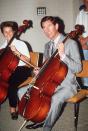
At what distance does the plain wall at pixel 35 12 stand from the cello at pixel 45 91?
1.63 metres

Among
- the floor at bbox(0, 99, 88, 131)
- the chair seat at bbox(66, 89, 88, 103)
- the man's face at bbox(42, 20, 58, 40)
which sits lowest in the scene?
the floor at bbox(0, 99, 88, 131)

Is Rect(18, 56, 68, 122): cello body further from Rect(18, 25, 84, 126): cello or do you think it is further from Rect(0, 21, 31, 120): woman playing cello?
Rect(0, 21, 31, 120): woman playing cello

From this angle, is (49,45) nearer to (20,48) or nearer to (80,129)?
(20,48)

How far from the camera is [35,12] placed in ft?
15.3

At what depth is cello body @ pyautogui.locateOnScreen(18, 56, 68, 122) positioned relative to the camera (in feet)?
9.52

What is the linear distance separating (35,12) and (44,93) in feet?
6.73

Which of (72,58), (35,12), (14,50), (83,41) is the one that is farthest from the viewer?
(35,12)

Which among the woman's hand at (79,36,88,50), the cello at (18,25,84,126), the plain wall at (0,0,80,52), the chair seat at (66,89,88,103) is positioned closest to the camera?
the cello at (18,25,84,126)

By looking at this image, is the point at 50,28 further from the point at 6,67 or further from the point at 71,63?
the point at 6,67

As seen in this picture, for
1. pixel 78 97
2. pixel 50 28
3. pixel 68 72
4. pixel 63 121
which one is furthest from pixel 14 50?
pixel 63 121

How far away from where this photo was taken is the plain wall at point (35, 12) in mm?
4508

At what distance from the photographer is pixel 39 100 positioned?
290 cm

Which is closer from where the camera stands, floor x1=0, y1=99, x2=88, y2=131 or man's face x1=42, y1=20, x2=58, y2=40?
man's face x1=42, y1=20, x2=58, y2=40

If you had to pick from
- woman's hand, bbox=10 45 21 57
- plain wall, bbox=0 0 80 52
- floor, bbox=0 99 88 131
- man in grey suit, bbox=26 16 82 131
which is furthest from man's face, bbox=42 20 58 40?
plain wall, bbox=0 0 80 52
